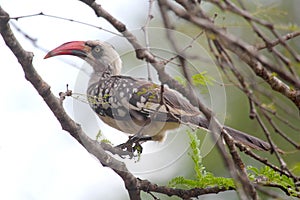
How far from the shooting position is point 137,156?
2826mm

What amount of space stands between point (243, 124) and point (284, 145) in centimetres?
39

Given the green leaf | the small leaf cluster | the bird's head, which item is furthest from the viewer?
the bird's head

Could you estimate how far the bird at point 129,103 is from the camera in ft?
8.55

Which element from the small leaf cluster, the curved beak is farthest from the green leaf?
the curved beak

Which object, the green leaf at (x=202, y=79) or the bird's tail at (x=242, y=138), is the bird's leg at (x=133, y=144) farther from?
the green leaf at (x=202, y=79)

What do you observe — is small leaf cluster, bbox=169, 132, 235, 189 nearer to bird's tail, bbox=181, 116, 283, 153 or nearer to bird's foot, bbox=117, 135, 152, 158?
bird's tail, bbox=181, 116, 283, 153

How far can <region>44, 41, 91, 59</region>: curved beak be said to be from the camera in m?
2.89

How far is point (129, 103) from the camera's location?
281cm

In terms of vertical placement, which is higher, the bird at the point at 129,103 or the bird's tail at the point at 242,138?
the bird at the point at 129,103

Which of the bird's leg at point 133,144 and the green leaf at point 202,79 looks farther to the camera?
the bird's leg at point 133,144

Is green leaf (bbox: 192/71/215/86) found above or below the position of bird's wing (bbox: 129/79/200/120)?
below

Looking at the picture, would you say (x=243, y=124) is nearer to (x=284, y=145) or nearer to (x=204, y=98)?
(x=284, y=145)

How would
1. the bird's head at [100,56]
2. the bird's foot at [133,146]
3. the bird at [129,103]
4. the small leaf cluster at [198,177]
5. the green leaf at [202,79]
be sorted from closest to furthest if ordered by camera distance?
the green leaf at [202,79] → the small leaf cluster at [198,177] → the bird at [129,103] → the bird's foot at [133,146] → the bird's head at [100,56]

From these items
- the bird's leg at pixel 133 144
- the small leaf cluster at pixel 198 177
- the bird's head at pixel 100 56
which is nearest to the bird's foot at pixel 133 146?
the bird's leg at pixel 133 144
